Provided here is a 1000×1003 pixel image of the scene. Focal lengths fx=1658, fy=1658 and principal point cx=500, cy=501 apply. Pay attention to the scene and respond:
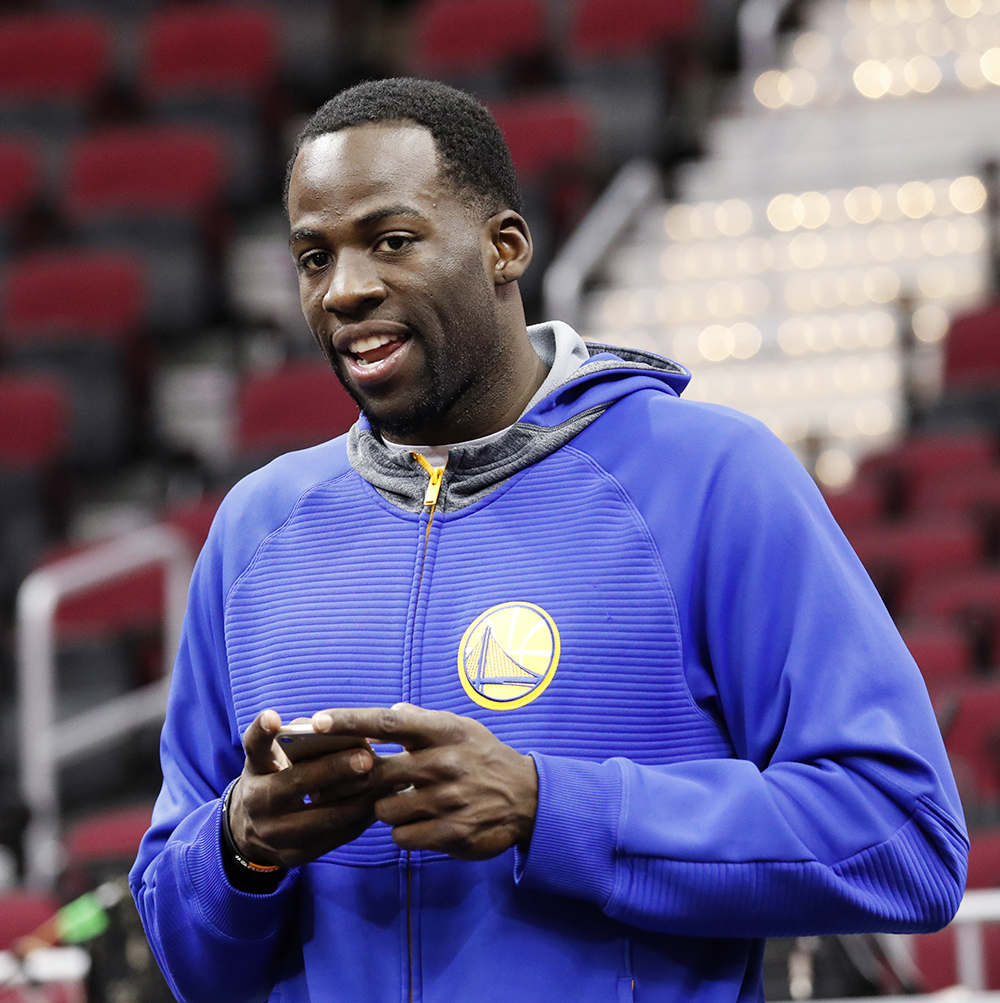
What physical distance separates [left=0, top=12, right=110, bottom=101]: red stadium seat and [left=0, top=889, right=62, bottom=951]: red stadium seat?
496 cm

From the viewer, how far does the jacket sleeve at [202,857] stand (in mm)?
1306

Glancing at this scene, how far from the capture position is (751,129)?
6953 millimetres

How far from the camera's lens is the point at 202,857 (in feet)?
4.28

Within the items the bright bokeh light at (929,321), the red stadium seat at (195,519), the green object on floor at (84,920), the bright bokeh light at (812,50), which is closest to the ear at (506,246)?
the green object on floor at (84,920)

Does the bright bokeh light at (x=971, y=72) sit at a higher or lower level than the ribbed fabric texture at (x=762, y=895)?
higher

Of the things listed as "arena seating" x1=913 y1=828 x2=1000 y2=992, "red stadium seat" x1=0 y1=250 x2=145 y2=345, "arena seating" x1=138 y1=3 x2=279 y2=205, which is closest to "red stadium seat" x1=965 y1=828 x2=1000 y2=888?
"arena seating" x1=913 y1=828 x2=1000 y2=992

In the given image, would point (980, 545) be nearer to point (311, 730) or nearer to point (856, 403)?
point (856, 403)

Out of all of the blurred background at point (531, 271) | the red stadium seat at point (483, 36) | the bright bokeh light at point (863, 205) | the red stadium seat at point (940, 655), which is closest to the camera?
the red stadium seat at point (940, 655)

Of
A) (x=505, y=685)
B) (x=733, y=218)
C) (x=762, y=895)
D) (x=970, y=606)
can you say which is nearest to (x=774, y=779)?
(x=762, y=895)

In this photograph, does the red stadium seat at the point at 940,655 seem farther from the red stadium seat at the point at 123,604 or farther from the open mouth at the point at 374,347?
the open mouth at the point at 374,347

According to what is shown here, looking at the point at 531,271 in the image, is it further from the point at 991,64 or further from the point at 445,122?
the point at 445,122

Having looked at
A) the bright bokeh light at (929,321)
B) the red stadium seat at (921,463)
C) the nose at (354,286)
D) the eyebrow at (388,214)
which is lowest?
the nose at (354,286)

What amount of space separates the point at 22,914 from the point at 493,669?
7.83 ft

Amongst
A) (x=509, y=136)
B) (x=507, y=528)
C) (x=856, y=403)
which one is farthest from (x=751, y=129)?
(x=507, y=528)
